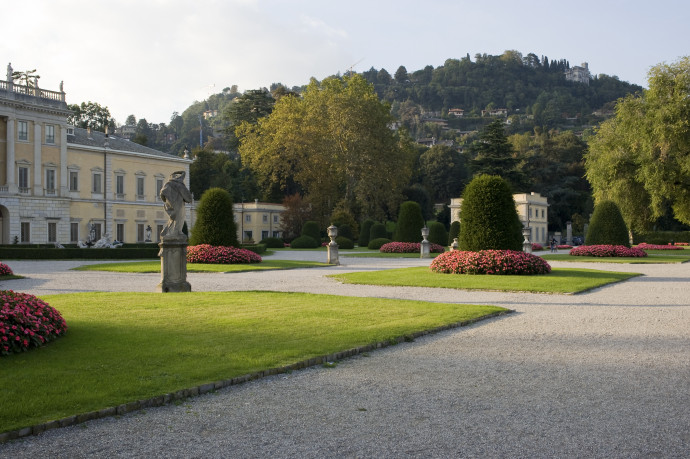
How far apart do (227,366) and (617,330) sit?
246 inches

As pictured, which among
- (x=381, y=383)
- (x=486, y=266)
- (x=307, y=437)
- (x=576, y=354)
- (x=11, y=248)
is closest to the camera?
(x=307, y=437)

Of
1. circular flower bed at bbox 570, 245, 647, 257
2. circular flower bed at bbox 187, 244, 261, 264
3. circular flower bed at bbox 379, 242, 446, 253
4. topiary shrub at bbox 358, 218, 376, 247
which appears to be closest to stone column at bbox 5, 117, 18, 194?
topiary shrub at bbox 358, 218, 376, 247

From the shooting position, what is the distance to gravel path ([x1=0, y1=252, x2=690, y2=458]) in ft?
15.1

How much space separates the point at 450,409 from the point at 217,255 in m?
22.2

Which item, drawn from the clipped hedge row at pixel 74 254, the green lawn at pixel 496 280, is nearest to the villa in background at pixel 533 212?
the clipped hedge row at pixel 74 254

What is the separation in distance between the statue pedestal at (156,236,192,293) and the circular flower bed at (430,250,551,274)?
9665 millimetres

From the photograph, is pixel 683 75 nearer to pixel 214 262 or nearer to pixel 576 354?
pixel 214 262

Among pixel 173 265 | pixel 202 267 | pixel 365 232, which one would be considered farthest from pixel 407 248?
pixel 173 265

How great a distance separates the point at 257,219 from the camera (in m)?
67.6

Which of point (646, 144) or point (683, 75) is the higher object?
point (683, 75)

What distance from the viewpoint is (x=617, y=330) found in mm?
9891

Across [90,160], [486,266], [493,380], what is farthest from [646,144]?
[90,160]

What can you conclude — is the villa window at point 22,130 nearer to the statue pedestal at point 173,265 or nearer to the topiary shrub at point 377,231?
the topiary shrub at point 377,231

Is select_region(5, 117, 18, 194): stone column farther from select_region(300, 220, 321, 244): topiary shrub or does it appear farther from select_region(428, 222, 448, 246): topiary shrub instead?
select_region(428, 222, 448, 246): topiary shrub
